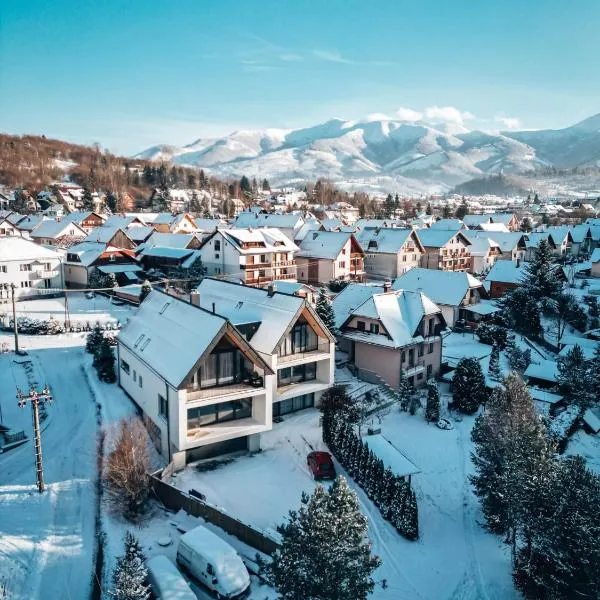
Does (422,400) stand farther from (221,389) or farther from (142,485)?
(142,485)

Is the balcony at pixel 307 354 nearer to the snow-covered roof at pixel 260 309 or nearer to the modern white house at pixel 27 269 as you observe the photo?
the snow-covered roof at pixel 260 309

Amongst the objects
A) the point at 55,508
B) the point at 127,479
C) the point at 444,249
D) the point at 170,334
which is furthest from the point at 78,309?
the point at 444,249

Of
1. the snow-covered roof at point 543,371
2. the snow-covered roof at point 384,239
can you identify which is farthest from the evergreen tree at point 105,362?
the snow-covered roof at point 384,239

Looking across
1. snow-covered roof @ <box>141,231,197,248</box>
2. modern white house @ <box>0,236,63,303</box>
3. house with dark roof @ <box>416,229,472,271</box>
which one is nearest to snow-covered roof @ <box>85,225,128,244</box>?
snow-covered roof @ <box>141,231,197,248</box>

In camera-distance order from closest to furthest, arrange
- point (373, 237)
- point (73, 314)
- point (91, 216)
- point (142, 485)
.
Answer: point (142, 485), point (73, 314), point (373, 237), point (91, 216)

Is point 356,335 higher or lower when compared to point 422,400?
higher

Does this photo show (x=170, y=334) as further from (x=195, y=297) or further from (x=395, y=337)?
(x=395, y=337)

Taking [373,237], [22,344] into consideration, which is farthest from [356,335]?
[373,237]
